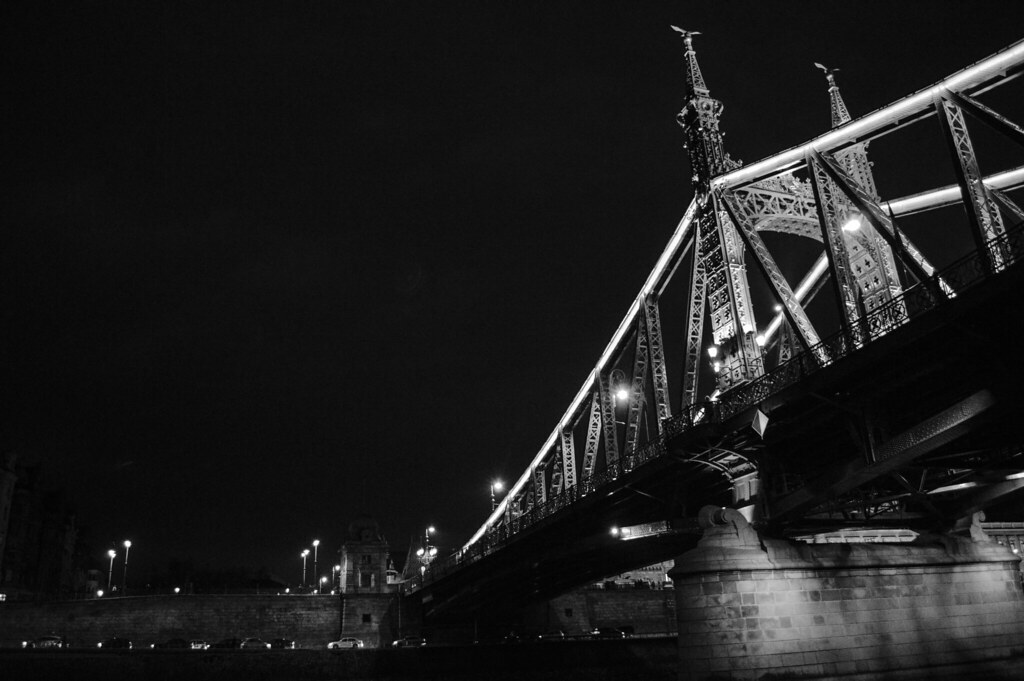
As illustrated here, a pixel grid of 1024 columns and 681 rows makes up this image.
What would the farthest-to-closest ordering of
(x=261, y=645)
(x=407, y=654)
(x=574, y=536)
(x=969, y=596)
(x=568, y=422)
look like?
(x=568, y=422), (x=261, y=645), (x=407, y=654), (x=574, y=536), (x=969, y=596)

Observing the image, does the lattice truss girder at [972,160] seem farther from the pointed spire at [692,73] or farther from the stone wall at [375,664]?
the stone wall at [375,664]

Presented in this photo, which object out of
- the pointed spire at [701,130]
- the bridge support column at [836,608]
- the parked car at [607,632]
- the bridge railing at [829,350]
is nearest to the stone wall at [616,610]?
the parked car at [607,632]

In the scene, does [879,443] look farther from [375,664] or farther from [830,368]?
[375,664]

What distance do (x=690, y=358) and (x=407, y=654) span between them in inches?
898

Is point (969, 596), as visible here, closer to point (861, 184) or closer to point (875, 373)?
point (875, 373)

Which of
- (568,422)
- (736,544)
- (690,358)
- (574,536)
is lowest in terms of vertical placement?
(736,544)

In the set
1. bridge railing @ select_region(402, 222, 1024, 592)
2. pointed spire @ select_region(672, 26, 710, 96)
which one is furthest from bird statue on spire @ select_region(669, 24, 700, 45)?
bridge railing @ select_region(402, 222, 1024, 592)

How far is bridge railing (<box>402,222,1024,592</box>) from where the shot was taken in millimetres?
17938

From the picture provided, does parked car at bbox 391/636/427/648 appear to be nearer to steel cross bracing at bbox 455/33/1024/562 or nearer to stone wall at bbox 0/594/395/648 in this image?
stone wall at bbox 0/594/395/648

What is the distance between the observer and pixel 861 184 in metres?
35.8

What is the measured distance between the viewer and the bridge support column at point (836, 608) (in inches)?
907

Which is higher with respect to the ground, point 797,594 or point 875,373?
point 875,373

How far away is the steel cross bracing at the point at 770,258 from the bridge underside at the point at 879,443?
2.16 ft

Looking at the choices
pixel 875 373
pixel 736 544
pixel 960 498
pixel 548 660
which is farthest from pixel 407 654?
pixel 875 373
